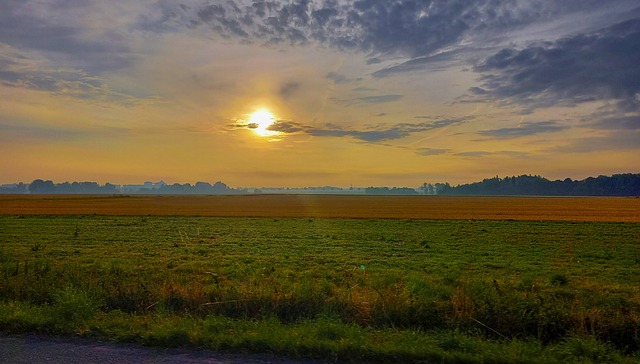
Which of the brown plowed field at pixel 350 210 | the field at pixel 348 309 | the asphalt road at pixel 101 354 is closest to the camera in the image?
the asphalt road at pixel 101 354

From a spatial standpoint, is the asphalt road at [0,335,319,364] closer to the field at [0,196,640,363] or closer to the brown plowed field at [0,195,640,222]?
the field at [0,196,640,363]

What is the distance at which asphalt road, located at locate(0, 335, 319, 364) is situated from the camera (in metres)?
6.45

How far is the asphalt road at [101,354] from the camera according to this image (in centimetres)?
645

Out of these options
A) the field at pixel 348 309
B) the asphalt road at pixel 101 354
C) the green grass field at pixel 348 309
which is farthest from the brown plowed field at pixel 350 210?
the asphalt road at pixel 101 354

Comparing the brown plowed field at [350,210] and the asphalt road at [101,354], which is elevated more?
the asphalt road at [101,354]

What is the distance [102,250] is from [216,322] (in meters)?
18.5

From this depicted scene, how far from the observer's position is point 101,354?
6.71m

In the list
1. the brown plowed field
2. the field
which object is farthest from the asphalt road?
the brown plowed field

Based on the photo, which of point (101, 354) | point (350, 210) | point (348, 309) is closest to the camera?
point (101, 354)

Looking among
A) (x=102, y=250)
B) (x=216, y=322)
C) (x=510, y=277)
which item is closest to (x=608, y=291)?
(x=510, y=277)

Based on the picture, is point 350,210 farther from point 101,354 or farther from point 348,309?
point 101,354

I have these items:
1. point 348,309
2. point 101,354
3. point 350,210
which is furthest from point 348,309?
point 350,210

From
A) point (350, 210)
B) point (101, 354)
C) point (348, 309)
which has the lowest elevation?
point (350, 210)

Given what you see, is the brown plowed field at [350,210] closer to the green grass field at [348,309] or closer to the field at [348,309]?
the green grass field at [348,309]
